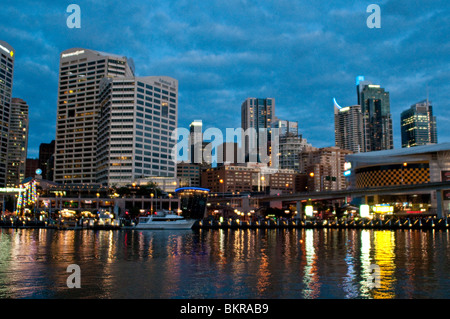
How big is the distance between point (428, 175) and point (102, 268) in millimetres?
190393

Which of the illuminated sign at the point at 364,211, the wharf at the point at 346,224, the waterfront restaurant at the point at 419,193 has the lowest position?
the wharf at the point at 346,224

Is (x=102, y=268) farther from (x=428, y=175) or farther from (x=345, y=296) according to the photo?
(x=428, y=175)

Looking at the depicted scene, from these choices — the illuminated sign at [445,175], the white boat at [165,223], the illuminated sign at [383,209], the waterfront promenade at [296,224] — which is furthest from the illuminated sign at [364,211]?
the white boat at [165,223]

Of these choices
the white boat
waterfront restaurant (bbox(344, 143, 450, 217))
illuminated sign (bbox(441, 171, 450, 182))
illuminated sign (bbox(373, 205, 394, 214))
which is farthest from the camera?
illuminated sign (bbox(441, 171, 450, 182))

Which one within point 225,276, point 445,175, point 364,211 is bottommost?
point 225,276

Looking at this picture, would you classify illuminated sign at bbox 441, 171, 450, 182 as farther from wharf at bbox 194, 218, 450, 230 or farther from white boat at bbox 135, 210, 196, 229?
white boat at bbox 135, 210, 196, 229

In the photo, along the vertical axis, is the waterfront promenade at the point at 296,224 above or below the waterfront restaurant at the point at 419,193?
below

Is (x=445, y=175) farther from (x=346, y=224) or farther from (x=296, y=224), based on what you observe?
(x=296, y=224)
